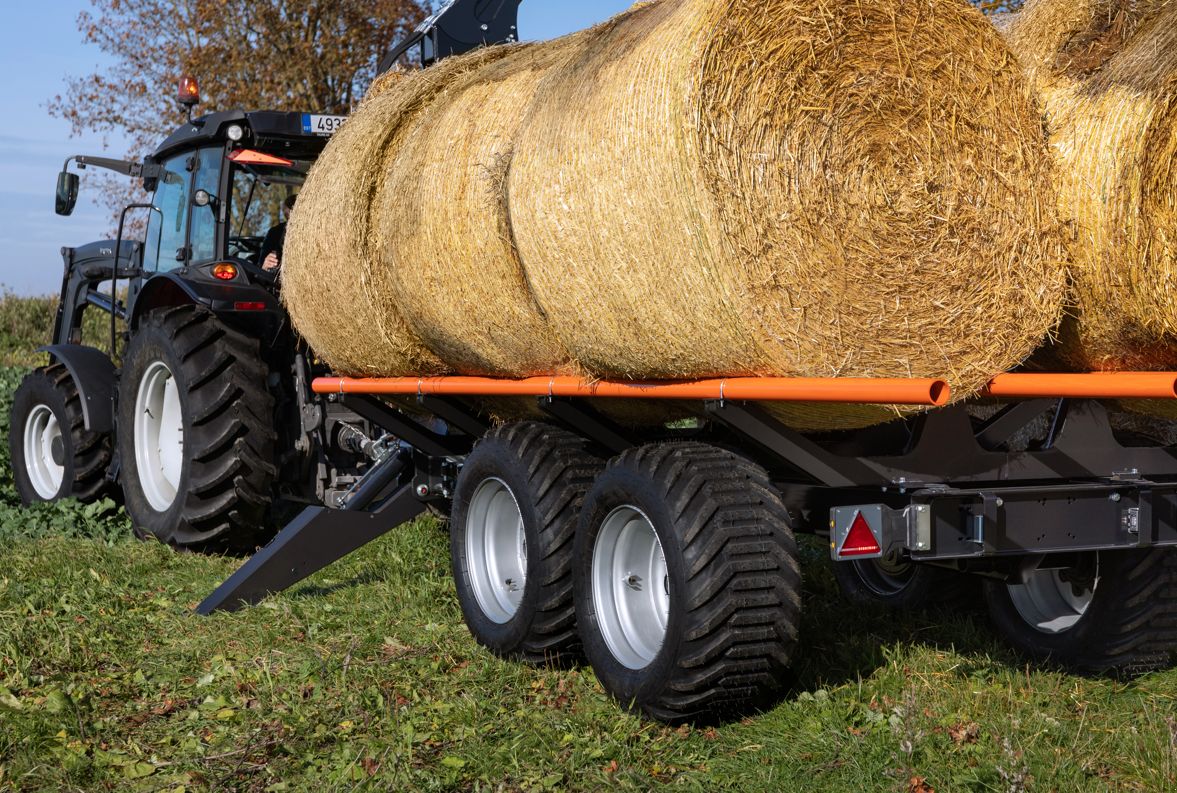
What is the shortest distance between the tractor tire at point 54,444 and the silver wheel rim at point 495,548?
3704 mm

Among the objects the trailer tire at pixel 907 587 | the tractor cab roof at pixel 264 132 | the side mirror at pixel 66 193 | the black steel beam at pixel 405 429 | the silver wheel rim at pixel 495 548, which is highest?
the tractor cab roof at pixel 264 132

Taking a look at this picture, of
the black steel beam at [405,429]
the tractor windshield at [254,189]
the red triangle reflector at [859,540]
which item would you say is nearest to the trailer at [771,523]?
the red triangle reflector at [859,540]

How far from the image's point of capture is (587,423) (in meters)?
4.50

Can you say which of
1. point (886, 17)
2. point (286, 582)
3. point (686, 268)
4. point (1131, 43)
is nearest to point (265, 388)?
point (286, 582)

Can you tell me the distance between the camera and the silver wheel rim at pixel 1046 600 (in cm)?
446

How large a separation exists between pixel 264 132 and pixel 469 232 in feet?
8.82

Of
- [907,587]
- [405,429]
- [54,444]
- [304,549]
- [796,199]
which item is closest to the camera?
[796,199]

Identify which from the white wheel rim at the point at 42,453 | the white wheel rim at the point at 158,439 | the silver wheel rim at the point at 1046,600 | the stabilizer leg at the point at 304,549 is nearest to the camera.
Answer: the silver wheel rim at the point at 1046,600

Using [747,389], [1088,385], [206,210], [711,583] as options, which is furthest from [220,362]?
[1088,385]

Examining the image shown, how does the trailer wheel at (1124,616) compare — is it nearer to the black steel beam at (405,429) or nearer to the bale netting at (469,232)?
the bale netting at (469,232)

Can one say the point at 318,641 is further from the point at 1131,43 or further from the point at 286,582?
the point at 1131,43

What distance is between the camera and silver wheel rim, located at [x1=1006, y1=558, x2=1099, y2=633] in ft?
14.6

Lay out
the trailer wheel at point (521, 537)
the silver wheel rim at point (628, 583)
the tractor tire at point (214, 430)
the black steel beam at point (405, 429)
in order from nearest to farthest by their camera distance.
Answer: the silver wheel rim at point (628, 583) → the trailer wheel at point (521, 537) → the black steel beam at point (405, 429) → the tractor tire at point (214, 430)

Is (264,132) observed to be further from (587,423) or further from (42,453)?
(42,453)
